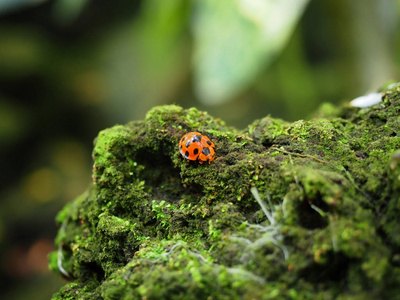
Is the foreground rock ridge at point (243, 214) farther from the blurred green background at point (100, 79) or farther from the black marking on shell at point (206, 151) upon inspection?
the blurred green background at point (100, 79)

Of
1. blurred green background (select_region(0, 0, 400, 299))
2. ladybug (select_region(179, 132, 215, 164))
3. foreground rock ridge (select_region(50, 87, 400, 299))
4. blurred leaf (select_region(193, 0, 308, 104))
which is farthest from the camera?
blurred green background (select_region(0, 0, 400, 299))

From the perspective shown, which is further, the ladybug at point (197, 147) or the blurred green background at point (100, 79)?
the blurred green background at point (100, 79)

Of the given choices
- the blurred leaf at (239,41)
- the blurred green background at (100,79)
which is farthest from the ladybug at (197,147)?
the blurred green background at (100,79)

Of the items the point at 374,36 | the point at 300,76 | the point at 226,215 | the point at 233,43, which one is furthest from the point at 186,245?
the point at 300,76

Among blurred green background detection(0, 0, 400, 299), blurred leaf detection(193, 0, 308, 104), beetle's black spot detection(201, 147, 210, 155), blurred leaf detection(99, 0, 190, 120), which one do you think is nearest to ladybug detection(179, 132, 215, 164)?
beetle's black spot detection(201, 147, 210, 155)

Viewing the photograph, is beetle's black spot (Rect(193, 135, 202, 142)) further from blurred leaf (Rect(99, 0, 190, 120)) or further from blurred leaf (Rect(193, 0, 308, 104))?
blurred leaf (Rect(99, 0, 190, 120))
